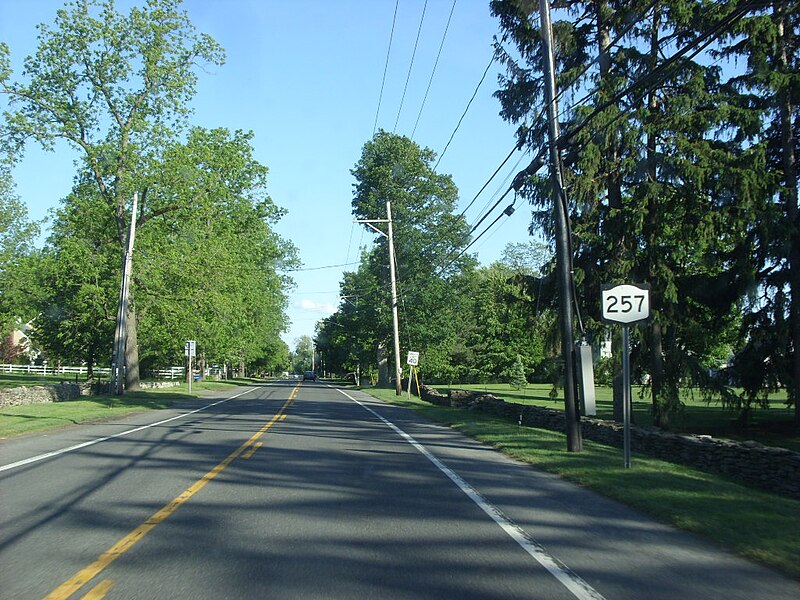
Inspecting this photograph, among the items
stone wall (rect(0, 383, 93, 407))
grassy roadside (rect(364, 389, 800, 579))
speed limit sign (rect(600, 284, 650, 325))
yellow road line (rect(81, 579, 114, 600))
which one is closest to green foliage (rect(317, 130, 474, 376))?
stone wall (rect(0, 383, 93, 407))

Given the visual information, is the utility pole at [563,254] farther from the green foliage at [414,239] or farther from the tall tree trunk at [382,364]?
the tall tree trunk at [382,364]

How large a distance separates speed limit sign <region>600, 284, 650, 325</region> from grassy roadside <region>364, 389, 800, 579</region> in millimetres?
2503

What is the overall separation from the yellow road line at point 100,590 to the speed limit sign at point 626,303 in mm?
8742

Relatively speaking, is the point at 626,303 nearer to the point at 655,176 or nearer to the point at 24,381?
the point at 655,176

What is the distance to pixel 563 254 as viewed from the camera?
14633 millimetres

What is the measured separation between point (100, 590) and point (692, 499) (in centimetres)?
707

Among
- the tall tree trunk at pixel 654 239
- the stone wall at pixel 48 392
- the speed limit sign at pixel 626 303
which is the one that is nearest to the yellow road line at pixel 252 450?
the speed limit sign at pixel 626 303

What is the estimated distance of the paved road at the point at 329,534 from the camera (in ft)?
18.2

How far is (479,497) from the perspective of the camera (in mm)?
9391

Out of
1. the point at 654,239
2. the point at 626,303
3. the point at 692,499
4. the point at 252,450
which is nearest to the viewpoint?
the point at 692,499

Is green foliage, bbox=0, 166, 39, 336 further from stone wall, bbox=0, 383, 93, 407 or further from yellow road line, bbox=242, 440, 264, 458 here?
yellow road line, bbox=242, 440, 264, 458

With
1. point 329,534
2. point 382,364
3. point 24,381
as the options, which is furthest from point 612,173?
point 24,381

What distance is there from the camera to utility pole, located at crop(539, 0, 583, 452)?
47.0 feet

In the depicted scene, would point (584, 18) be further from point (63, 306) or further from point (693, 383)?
point (63, 306)
